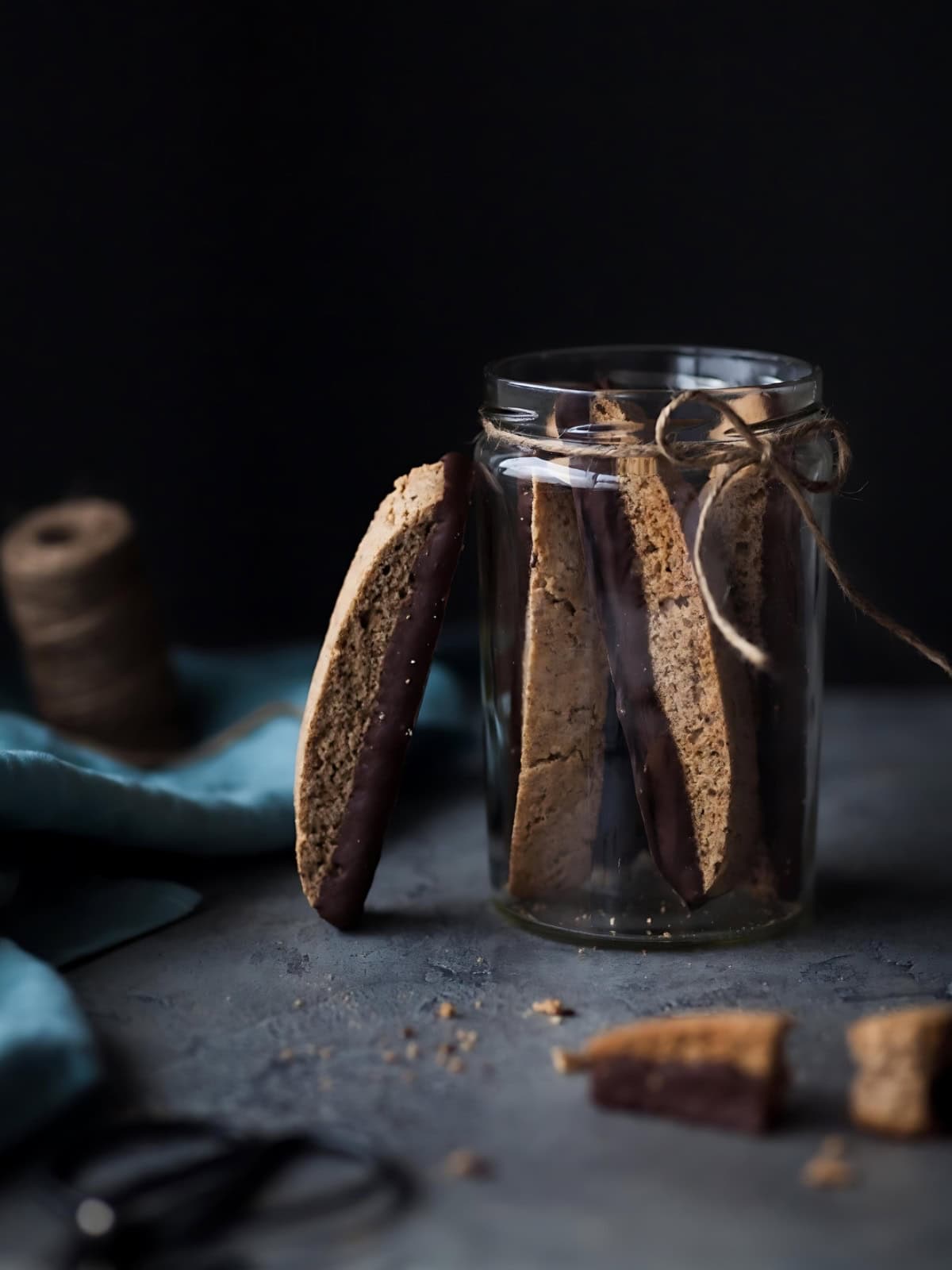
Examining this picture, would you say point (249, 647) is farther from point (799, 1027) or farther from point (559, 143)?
point (799, 1027)

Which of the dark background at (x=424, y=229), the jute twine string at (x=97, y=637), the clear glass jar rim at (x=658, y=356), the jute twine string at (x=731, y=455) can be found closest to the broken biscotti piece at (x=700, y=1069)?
the jute twine string at (x=731, y=455)

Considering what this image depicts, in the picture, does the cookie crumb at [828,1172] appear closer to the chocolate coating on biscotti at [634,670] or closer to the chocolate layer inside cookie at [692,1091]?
the chocolate layer inside cookie at [692,1091]

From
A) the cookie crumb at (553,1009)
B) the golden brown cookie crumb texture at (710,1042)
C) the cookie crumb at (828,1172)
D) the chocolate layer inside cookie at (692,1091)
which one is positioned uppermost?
the golden brown cookie crumb texture at (710,1042)

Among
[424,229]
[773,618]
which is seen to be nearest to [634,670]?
[773,618]

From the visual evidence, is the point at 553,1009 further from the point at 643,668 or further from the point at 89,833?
the point at 89,833

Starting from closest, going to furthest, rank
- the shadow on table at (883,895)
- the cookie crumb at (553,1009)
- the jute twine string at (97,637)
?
the cookie crumb at (553,1009), the shadow on table at (883,895), the jute twine string at (97,637)

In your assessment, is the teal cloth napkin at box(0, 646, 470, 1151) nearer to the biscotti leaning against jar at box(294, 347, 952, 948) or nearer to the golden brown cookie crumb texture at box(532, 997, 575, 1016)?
the biscotti leaning against jar at box(294, 347, 952, 948)

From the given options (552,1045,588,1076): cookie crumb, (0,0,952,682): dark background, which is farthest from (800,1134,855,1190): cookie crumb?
(0,0,952,682): dark background
